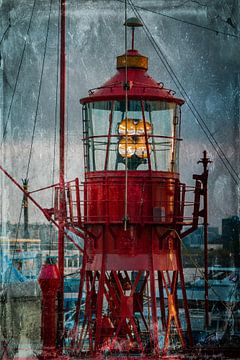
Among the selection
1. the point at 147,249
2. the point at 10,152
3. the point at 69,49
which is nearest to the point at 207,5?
the point at 69,49

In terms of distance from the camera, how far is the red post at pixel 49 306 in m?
14.0

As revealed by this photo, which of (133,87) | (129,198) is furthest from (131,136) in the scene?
(129,198)

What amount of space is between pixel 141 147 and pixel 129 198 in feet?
2.13

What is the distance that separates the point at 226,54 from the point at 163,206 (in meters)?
5.23

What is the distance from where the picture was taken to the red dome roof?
1504cm

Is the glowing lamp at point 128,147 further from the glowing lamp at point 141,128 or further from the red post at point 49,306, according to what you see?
the red post at point 49,306

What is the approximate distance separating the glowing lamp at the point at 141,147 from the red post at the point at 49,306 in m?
1.88

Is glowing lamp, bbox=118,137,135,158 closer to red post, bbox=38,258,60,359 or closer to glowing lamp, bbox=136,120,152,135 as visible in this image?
glowing lamp, bbox=136,120,152,135

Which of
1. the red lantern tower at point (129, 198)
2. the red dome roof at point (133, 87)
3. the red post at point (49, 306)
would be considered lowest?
the red post at point (49, 306)

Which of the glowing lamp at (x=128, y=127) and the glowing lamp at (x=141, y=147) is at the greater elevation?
the glowing lamp at (x=128, y=127)

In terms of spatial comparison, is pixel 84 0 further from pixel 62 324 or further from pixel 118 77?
pixel 62 324

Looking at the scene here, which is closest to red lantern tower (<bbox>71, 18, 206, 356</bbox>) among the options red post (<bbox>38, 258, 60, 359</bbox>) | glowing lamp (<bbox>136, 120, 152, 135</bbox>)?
glowing lamp (<bbox>136, 120, 152, 135</bbox>)

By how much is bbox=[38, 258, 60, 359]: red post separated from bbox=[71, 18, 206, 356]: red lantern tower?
94 centimetres

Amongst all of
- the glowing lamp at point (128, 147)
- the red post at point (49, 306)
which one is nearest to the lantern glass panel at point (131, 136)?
the glowing lamp at point (128, 147)
